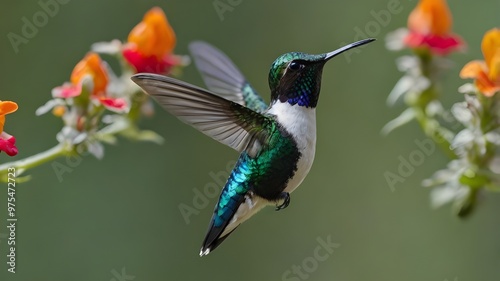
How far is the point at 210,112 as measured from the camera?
6.38ft

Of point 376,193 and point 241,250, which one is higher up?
point 241,250

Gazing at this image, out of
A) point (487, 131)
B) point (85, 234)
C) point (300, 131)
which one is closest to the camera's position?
point (300, 131)

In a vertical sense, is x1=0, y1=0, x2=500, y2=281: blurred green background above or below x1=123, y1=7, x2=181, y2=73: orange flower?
below

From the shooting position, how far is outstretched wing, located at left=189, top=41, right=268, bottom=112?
8.16 ft

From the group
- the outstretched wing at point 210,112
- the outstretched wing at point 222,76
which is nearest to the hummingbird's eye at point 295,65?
the outstretched wing at point 210,112

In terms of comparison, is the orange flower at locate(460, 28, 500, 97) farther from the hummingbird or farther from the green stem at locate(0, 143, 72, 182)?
the green stem at locate(0, 143, 72, 182)

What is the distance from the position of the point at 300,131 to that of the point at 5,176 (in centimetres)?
76

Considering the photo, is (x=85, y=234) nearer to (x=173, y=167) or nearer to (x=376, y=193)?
(x=173, y=167)

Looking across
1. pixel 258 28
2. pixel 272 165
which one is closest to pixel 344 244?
pixel 258 28

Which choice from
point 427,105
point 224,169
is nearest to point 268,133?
point 427,105

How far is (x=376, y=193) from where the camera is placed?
5.25m

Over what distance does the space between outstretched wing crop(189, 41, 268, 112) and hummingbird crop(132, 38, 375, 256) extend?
14.9 inches

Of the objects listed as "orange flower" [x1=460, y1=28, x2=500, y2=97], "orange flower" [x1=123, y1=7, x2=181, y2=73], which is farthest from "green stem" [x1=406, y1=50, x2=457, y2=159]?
"orange flower" [x1=123, y1=7, x2=181, y2=73]

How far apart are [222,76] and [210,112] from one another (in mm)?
588
